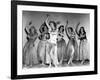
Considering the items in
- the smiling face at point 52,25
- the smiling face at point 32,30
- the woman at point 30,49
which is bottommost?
the woman at point 30,49

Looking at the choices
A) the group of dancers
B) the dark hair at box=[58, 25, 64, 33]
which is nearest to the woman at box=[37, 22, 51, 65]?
the group of dancers

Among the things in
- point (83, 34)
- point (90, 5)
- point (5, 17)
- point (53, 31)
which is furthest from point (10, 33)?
point (90, 5)

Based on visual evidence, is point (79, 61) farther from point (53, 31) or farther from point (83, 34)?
point (53, 31)

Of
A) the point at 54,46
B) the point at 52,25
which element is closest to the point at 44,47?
the point at 54,46

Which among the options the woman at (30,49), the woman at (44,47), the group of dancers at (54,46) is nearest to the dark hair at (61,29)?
the group of dancers at (54,46)

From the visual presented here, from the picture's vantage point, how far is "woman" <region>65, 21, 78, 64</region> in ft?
5.49

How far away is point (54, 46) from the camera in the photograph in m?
1.63

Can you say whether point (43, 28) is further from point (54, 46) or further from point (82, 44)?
point (82, 44)

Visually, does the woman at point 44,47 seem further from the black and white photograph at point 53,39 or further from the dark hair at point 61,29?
the dark hair at point 61,29

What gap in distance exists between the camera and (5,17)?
4.96 ft

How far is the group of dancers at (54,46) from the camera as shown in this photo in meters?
1.58

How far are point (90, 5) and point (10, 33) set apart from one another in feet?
2.54

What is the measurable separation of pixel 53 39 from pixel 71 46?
18cm

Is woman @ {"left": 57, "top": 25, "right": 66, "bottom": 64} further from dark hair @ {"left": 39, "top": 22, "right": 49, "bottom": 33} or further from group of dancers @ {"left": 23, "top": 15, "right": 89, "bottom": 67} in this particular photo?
dark hair @ {"left": 39, "top": 22, "right": 49, "bottom": 33}
